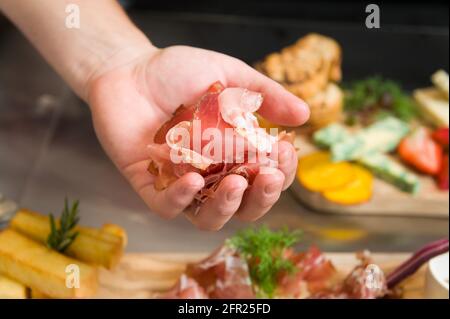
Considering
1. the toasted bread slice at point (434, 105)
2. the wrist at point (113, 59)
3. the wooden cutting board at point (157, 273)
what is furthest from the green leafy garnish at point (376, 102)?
the wrist at point (113, 59)

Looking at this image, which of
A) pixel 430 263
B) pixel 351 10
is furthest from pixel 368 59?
pixel 430 263

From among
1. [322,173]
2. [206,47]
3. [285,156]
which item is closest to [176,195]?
[285,156]

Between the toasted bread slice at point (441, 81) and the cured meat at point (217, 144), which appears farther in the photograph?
the toasted bread slice at point (441, 81)

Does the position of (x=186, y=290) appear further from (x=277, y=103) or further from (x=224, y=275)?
(x=277, y=103)

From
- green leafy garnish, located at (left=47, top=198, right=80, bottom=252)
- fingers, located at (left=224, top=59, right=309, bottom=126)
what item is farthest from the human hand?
green leafy garnish, located at (left=47, top=198, right=80, bottom=252)

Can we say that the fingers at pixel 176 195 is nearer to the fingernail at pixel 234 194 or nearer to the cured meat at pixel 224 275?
the fingernail at pixel 234 194
